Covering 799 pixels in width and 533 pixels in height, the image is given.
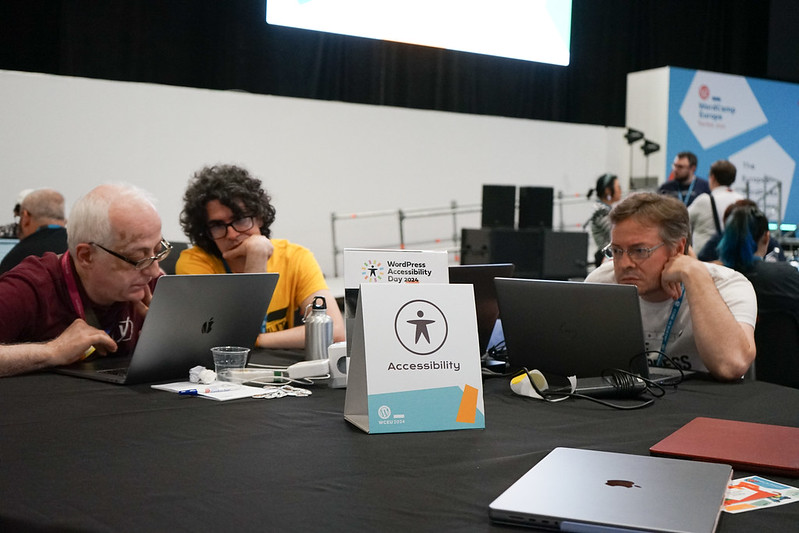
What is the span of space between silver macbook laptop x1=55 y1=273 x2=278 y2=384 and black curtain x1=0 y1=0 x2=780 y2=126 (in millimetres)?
4426

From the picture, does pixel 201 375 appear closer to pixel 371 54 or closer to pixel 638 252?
pixel 638 252

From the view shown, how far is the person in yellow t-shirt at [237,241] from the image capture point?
103 inches

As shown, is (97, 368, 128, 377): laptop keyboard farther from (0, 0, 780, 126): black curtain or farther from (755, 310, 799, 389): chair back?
(0, 0, 780, 126): black curtain

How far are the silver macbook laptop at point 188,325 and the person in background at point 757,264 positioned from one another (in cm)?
182

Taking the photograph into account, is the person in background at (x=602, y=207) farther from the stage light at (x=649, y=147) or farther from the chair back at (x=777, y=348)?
the chair back at (x=777, y=348)

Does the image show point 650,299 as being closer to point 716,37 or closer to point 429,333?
point 429,333

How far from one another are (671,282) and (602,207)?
4500 mm

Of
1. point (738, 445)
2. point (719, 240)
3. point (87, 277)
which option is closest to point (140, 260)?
point (87, 277)

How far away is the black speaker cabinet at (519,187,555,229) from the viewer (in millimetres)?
6832

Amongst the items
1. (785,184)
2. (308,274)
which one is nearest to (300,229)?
(308,274)

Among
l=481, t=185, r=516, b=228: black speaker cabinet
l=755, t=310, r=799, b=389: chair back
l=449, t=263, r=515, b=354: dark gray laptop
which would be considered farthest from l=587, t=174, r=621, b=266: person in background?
l=449, t=263, r=515, b=354: dark gray laptop

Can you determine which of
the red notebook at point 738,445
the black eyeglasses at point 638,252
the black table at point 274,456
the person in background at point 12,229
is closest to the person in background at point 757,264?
the black eyeglasses at point 638,252

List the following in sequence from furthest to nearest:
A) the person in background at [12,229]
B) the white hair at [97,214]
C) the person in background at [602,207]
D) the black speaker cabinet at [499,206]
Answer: the black speaker cabinet at [499,206] < the person in background at [602,207] < the person in background at [12,229] < the white hair at [97,214]

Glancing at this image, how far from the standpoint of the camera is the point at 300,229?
6.36m
